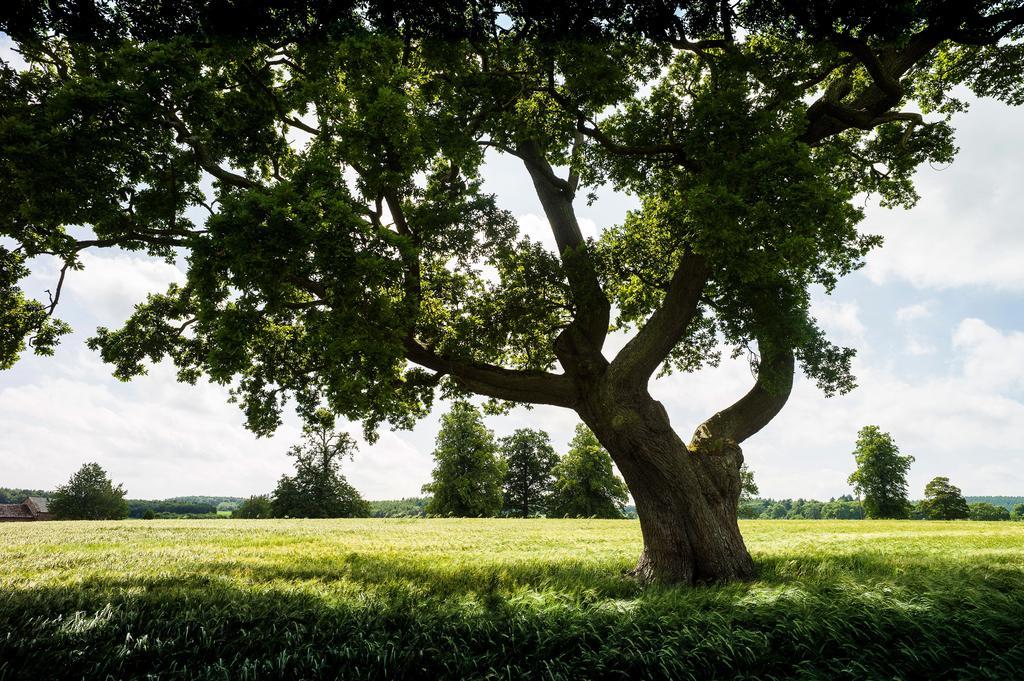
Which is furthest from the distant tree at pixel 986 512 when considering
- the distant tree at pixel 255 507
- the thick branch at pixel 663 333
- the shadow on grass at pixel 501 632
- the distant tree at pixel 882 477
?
the distant tree at pixel 255 507

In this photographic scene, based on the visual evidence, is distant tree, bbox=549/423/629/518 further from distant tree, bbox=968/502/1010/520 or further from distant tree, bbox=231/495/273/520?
distant tree, bbox=968/502/1010/520

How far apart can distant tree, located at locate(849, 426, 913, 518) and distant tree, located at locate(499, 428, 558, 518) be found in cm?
3694

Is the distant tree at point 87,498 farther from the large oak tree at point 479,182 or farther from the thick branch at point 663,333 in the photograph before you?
the thick branch at point 663,333

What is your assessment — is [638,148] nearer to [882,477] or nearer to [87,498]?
[882,477]

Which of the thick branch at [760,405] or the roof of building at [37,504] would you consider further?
the roof of building at [37,504]

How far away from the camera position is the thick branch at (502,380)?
10.8m

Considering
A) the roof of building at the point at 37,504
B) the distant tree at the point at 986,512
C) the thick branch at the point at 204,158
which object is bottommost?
the distant tree at the point at 986,512

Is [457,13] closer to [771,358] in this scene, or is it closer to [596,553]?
[771,358]

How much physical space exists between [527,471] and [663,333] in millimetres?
57719

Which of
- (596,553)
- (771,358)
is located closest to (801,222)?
(771,358)

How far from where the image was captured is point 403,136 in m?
8.34

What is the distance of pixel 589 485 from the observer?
179 ft

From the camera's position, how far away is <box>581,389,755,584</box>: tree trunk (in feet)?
31.0

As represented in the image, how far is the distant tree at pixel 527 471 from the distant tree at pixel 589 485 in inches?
333
